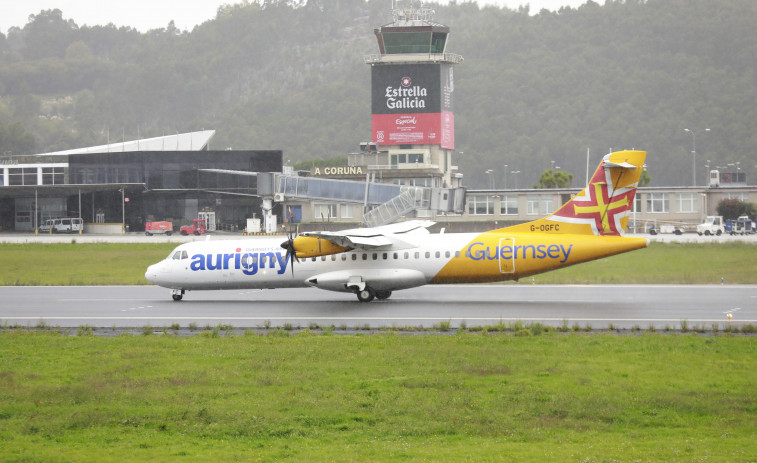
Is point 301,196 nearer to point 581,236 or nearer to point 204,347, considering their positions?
point 581,236

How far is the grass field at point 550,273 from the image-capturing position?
140 feet

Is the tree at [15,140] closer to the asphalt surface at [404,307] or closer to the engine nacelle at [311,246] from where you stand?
the asphalt surface at [404,307]

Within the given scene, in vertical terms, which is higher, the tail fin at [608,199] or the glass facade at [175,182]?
the glass facade at [175,182]

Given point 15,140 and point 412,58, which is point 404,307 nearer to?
point 412,58

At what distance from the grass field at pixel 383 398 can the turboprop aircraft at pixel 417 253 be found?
7417 mm

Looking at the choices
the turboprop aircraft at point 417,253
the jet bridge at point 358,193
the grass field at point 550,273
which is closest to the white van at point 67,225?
the grass field at point 550,273

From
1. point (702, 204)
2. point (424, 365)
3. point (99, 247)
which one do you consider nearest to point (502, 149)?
point (702, 204)

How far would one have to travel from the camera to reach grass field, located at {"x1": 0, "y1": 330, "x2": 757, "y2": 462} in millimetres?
14377

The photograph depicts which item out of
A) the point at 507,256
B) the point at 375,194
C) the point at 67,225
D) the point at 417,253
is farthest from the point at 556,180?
the point at 507,256

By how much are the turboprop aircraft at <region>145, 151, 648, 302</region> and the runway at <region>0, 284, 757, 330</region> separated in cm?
96

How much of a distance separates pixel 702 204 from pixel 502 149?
104 meters

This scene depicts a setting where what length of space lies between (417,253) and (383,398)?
15.7 meters

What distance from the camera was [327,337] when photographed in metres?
25.0

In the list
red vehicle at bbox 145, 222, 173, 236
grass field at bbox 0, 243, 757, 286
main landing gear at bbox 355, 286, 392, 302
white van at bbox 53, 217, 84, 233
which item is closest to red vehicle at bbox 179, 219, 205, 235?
red vehicle at bbox 145, 222, 173, 236
